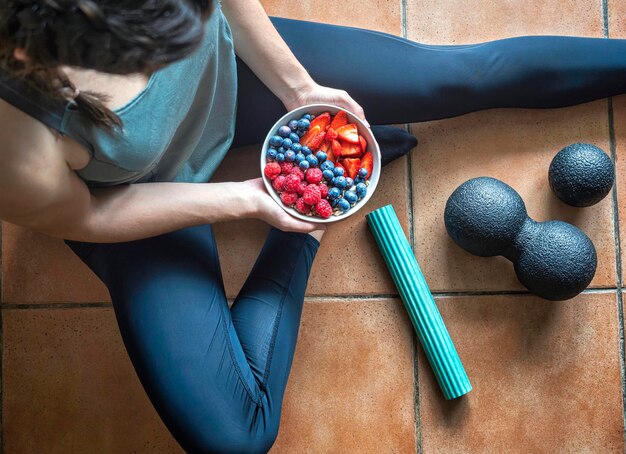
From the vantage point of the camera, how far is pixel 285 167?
888 millimetres

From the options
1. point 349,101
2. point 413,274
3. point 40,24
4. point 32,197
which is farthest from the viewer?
point 413,274

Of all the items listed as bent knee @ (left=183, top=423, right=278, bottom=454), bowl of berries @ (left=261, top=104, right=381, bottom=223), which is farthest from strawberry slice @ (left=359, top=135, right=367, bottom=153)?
bent knee @ (left=183, top=423, right=278, bottom=454)

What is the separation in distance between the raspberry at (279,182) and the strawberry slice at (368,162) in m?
0.13

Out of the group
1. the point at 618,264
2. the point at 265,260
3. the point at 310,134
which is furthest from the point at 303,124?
the point at 618,264

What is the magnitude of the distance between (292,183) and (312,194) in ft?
0.12

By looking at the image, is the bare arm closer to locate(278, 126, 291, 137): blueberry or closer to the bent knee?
locate(278, 126, 291, 137): blueberry

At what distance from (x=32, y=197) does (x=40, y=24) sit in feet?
0.93

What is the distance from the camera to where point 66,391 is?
3.73 ft

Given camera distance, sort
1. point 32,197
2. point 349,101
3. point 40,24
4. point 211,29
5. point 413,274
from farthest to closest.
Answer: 1. point 413,274
2. point 349,101
3. point 211,29
4. point 32,197
5. point 40,24

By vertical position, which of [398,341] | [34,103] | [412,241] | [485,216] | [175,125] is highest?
[34,103]

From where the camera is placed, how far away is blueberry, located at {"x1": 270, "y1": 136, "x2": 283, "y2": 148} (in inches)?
35.4

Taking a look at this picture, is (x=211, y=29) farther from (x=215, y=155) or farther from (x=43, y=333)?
(x=43, y=333)

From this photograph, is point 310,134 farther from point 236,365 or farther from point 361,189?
point 236,365

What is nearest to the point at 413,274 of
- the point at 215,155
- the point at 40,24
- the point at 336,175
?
the point at 336,175
